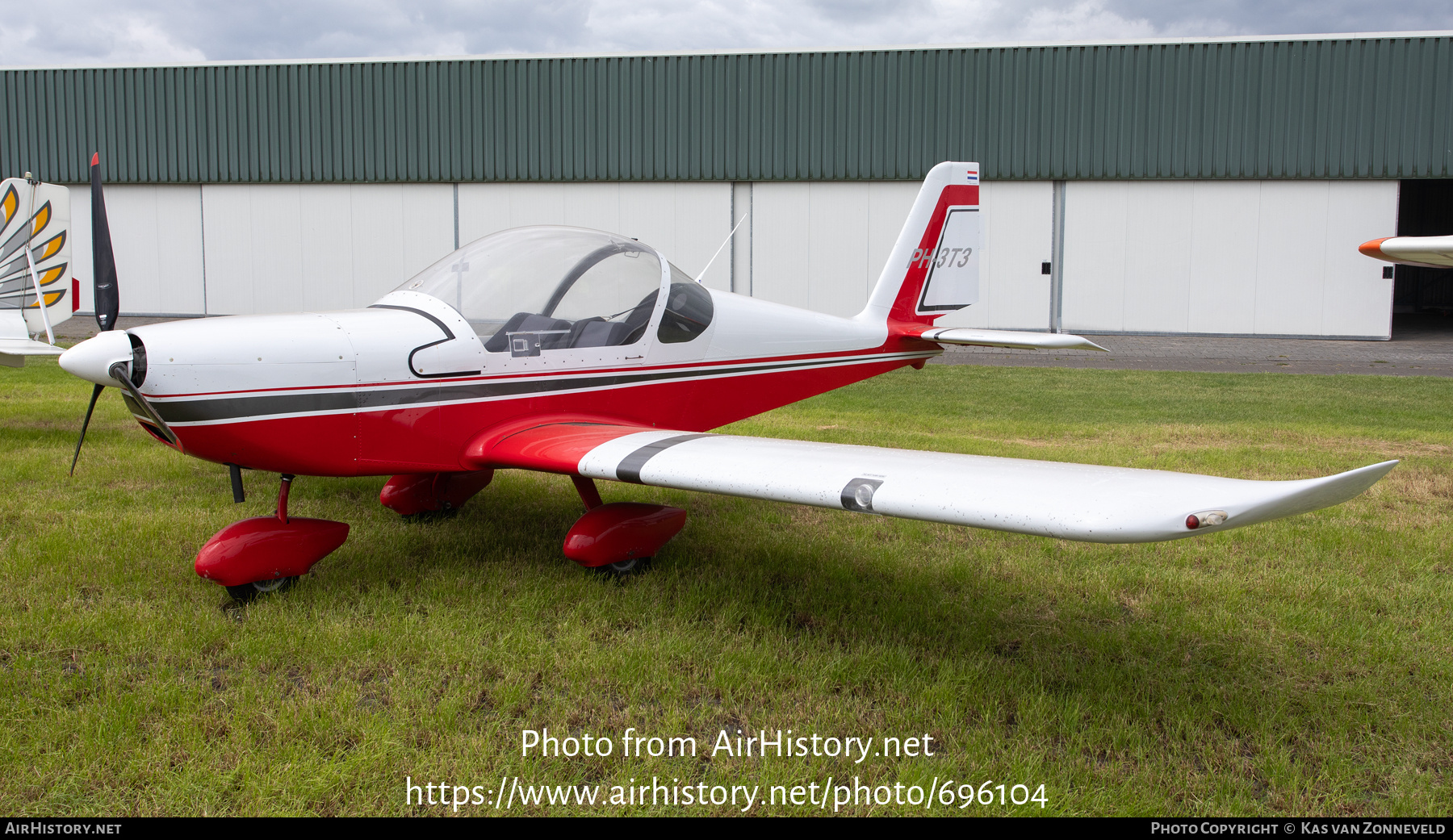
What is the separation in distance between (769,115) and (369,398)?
55.2 feet

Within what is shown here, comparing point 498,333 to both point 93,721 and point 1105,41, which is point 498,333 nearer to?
point 93,721

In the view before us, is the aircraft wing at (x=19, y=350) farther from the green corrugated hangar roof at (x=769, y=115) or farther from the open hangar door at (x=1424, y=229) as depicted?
the open hangar door at (x=1424, y=229)

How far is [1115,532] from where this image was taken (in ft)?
8.18

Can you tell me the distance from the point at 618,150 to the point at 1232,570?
17.4 meters

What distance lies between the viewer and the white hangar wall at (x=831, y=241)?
18484 mm

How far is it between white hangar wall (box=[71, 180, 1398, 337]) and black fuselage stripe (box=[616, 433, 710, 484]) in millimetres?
16016

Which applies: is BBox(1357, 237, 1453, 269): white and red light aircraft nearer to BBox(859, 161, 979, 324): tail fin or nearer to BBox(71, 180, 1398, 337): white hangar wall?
BBox(859, 161, 979, 324): tail fin

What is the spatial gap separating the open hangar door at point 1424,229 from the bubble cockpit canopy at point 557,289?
117ft

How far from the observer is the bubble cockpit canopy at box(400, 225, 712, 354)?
4570 millimetres

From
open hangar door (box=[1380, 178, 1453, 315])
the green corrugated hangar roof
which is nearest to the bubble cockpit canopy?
the green corrugated hangar roof

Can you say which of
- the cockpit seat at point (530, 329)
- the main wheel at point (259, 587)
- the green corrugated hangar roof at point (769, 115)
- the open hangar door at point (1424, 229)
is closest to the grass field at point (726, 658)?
the main wheel at point (259, 587)

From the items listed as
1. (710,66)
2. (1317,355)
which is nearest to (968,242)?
(1317,355)

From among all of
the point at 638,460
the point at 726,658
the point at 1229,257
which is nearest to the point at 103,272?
the point at 638,460

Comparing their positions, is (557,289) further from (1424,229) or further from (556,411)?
(1424,229)
